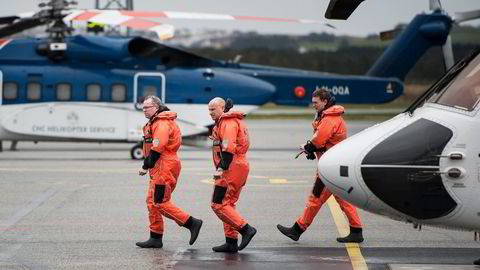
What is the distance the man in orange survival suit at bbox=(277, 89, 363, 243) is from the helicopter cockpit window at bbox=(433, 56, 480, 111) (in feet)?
7.22

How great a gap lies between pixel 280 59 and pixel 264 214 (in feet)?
124

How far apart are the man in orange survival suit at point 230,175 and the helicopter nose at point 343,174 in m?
1.38

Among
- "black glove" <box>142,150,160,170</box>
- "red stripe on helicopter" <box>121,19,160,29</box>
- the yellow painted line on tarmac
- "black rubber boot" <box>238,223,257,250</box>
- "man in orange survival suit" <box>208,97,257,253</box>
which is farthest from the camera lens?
"red stripe on helicopter" <box>121,19,160,29</box>

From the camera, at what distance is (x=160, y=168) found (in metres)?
11.5

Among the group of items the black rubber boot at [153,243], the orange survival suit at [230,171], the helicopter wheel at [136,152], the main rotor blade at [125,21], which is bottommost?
the helicopter wheel at [136,152]

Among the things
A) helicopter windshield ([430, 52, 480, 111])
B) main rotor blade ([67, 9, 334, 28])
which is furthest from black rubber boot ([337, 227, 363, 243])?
main rotor blade ([67, 9, 334, 28])

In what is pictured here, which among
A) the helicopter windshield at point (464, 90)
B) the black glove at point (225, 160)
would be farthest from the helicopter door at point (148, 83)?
the helicopter windshield at point (464, 90)

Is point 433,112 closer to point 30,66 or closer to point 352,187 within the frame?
point 352,187

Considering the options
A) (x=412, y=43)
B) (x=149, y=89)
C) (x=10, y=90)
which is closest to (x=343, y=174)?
(x=149, y=89)

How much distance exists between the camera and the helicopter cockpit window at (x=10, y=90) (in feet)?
82.1

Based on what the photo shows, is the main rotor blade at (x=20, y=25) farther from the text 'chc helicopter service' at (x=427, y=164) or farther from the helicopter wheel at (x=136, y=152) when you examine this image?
the text 'chc helicopter service' at (x=427, y=164)

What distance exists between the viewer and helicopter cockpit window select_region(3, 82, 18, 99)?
82.1 feet

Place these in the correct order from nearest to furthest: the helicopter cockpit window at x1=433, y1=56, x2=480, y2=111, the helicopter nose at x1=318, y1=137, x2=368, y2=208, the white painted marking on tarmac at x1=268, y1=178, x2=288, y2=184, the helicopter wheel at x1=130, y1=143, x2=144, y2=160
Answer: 1. the helicopter cockpit window at x1=433, y1=56, x2=480, y2=111
2. the helicopter nose at x1=318, y1=137, x2=368, y2=208
3. the white painted marking on tarmac at x1=268, y1=178, x2=288, y2=184
4. the helicopter wheel at x1=130, y1=143, x2=144, y2=160

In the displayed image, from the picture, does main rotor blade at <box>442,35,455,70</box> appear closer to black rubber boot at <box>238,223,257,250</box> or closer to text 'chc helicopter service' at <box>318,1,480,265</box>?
black rubber boot at <box>238,223,257,250</box>
